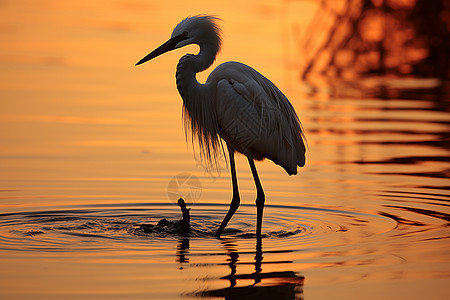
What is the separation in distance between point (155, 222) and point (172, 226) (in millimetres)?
368

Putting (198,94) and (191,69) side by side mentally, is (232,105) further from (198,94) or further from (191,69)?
(191,69)

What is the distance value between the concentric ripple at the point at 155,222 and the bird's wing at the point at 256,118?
0.57m

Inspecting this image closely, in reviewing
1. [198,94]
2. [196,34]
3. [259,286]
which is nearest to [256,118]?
[198,94]

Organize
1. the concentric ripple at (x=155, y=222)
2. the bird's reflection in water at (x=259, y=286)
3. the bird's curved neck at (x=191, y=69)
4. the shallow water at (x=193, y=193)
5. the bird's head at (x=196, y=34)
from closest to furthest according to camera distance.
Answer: the bird's reflection in water at (x=259, y=286), the shallow water at (x=193, y=193), the concentric ripple at (x=155, y=222), the bird's curved neck at (x=191, y=69), the bird's head at (x=196, y=34)

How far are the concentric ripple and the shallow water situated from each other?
0.02 metres

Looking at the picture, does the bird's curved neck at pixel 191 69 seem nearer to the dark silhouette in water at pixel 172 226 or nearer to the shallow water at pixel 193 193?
the dark silhouette in water at pixel 172 226

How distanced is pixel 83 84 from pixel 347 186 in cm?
685

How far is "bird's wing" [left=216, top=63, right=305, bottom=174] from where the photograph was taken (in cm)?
873

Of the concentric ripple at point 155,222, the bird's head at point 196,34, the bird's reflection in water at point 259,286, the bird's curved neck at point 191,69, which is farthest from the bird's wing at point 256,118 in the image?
the bird's reflection in water at point 259,286

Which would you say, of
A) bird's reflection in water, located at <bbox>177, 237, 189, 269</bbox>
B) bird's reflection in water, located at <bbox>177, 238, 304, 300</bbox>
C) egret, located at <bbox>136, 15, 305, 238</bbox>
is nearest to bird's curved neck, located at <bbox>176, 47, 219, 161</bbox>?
egret, located at <bbox>136, 15, 305, 238</bbox>

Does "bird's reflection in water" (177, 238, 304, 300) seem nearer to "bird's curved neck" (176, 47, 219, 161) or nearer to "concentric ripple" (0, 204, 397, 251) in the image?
"concentric ripple" (0, 204, 397, 251)

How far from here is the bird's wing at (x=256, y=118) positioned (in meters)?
8.73

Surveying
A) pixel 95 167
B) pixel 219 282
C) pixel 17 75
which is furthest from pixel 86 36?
pixel 219 282

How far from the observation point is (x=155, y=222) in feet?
29.6
